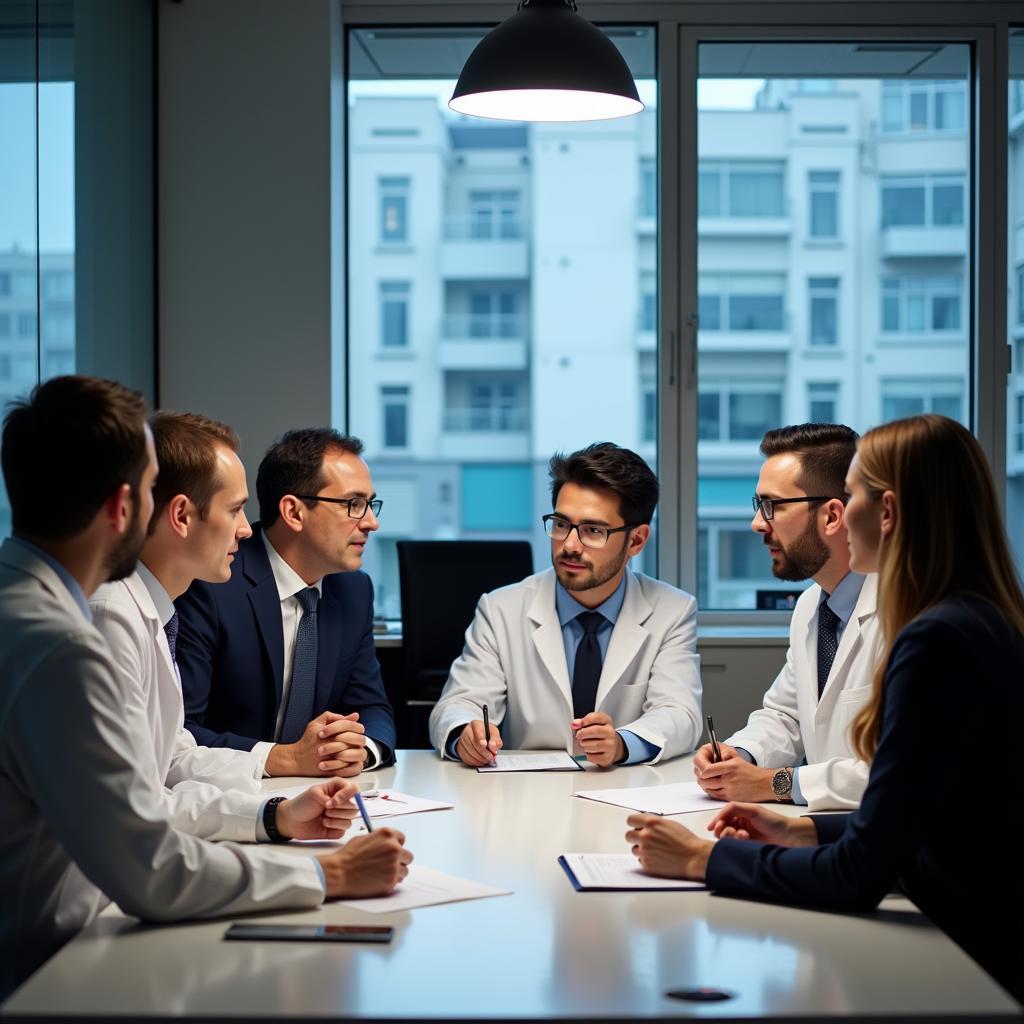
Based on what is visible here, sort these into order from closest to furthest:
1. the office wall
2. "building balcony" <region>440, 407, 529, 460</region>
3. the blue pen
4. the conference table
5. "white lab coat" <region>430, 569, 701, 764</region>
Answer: the conference table, the blue pen, "white lab coat" <region>430, 569, 701, 764</region>, the office wall, "building balcony" <region>440, 407, 529, 460</region>

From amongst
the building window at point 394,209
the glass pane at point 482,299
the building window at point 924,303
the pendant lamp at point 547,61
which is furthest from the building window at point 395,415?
the pendant lamp at point 547,61

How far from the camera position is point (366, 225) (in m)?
4.90

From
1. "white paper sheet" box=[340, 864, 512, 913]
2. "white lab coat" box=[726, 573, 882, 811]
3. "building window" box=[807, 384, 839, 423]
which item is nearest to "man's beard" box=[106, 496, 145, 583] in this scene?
"white paper sheet" box=[340, 864, 512, 913]

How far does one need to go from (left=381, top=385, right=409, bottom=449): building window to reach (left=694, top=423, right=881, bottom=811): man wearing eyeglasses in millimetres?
2145

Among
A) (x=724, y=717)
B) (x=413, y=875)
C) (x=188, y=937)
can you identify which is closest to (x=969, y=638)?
(x=413, y=875)

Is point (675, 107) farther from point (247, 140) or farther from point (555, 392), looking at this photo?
point (247, 140)

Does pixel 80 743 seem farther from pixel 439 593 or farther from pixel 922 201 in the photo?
pixel 922 201

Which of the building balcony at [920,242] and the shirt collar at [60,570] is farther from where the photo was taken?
the building balcony at [920,242]

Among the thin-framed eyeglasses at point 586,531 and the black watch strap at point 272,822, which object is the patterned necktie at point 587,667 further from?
the black watch strap at point 272,822

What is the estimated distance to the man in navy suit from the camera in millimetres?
2893

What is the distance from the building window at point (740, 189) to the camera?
4.77m

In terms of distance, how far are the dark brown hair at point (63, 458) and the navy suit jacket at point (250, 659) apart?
46.9 inches

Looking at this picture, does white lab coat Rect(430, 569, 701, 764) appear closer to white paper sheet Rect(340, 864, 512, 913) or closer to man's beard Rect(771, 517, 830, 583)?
man's beard Rect(771, 517, 830, 583)

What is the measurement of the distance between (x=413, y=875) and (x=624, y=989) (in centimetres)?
53
